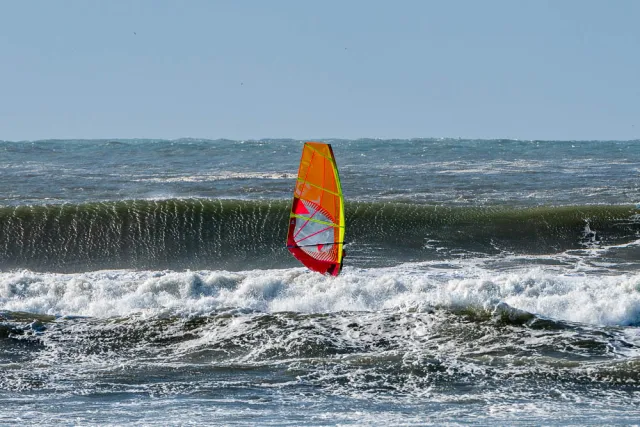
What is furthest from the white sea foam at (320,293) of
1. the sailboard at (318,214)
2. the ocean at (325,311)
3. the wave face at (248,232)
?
the wave face at (248,232)

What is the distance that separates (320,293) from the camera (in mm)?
14297

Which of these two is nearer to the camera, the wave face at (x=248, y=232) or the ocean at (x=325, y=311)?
the ocean at (x=325, y=311)

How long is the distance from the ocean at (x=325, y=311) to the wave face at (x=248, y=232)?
0.07 metres

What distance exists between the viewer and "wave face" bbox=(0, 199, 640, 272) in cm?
1825

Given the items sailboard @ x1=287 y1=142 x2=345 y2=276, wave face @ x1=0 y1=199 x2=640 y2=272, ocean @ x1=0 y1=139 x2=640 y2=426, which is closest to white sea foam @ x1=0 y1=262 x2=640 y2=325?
ocean @ x1=0 y1=139 x2=640 y2=426

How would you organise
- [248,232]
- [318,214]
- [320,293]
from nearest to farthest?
[318,214], [320,293], [248,232]

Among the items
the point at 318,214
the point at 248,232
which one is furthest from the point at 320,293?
the point at 248,232

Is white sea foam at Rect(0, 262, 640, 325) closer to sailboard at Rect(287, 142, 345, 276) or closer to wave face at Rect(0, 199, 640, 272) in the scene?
sailboard at Rect(287, 142, 345, 276)

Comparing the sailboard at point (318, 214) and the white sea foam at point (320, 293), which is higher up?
the sailboard at point (318, 214)

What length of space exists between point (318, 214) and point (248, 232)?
745 cm

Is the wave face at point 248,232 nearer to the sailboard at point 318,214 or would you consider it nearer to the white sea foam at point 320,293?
the white sea foam at point 320,293

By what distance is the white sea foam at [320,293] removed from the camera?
13.6 metres

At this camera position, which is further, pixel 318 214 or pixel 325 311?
pixel 325 311

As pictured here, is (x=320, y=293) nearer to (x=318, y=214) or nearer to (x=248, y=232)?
(x=318, y=214)
